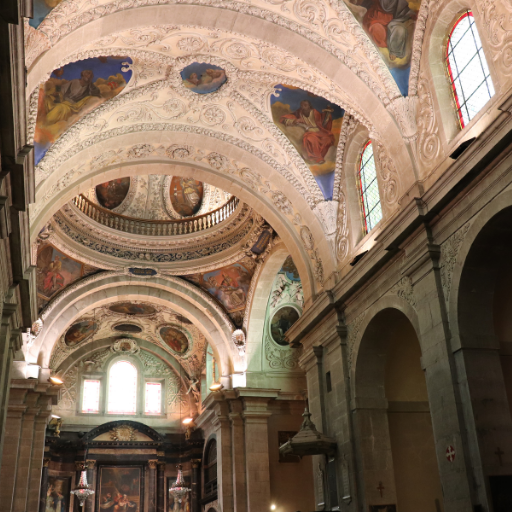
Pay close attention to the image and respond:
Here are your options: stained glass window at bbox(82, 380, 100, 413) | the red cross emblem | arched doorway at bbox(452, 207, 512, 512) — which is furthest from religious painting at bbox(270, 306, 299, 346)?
the red cross emblem

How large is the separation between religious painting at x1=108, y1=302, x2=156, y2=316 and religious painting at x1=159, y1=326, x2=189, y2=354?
4.41ft

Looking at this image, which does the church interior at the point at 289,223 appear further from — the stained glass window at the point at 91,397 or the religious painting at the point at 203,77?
the stained glass window at the point at 91,397

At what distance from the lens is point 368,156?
520 inches

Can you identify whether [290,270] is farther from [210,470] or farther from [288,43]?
[288,43]

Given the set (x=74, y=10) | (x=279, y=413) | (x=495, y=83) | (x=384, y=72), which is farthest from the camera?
(x=279, y=413)

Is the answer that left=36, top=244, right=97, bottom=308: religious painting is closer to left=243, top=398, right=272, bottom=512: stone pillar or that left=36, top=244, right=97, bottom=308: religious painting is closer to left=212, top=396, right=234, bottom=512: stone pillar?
left=212, top=396, right=234, bottom=512: stone pillar

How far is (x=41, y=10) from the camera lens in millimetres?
9352

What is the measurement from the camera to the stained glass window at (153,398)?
27128 millimetres

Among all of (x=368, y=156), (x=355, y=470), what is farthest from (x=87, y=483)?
(x=368, y=156)

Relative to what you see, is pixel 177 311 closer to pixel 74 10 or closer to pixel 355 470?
pixel 355 470

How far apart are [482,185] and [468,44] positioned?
102 inches

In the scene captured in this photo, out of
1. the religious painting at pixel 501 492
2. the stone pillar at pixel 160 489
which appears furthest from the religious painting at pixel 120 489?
the religious painting at pixel 501 492

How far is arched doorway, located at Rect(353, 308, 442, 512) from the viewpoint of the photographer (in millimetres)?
11664

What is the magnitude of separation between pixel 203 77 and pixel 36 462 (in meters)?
12.5
